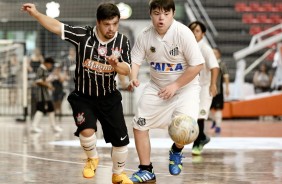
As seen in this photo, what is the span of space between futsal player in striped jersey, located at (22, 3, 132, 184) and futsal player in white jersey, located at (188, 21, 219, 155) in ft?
13.2

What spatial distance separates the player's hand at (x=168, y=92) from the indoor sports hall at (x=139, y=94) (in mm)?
1067

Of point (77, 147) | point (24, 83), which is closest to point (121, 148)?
point (77, 147)

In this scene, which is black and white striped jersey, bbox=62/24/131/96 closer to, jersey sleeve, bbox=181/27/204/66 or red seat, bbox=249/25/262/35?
jersey sleeve, bbox=181/27/204/66

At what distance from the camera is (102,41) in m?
7.86

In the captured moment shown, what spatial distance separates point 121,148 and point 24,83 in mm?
16749

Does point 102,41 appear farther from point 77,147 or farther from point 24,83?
point 24,83

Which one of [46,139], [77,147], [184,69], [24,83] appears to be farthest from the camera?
[24,83]

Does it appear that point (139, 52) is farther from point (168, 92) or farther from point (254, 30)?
point (254, 30)

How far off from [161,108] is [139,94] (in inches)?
678

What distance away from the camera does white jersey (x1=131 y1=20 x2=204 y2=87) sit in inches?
335

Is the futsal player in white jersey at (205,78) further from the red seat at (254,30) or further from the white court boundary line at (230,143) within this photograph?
the red seat at (254,30)

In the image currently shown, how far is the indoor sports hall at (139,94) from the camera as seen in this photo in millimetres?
10250

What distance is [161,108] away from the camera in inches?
341

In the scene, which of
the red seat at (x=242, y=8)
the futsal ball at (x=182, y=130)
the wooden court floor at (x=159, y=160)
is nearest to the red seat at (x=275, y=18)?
the red seat at (x=242, y=8)
